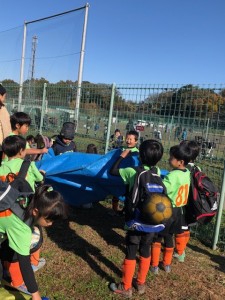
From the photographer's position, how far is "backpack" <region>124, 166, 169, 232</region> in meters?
3.33

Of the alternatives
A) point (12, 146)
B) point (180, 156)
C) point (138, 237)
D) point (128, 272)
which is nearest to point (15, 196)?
point (12, 146)

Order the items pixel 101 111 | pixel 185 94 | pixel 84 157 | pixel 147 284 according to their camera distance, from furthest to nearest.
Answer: pixel 101 111, pixel 185 94, pixel 84 157, pixel 147 284

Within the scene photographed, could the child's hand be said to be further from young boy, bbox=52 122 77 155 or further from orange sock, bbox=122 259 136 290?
young boy, bbox=52 122 77 155

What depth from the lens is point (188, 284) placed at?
396 cm

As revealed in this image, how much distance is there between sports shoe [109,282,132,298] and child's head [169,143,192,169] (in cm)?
→ 144

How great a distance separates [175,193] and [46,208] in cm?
161

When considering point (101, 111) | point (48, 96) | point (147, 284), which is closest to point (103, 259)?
point (147, 284)

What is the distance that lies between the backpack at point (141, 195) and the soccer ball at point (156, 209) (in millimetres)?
60

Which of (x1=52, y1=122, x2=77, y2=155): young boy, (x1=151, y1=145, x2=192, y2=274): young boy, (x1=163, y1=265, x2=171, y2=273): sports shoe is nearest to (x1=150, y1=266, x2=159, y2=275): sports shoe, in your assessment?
(x1=151, y1=145, x2=192, y2=274): young boy

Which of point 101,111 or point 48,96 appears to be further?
point 48,96

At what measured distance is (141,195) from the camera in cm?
337

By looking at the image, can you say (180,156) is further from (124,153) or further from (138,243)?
(138,243)

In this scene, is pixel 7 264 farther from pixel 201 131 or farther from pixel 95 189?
pixel 201 131

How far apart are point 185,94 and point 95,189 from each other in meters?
2.12
